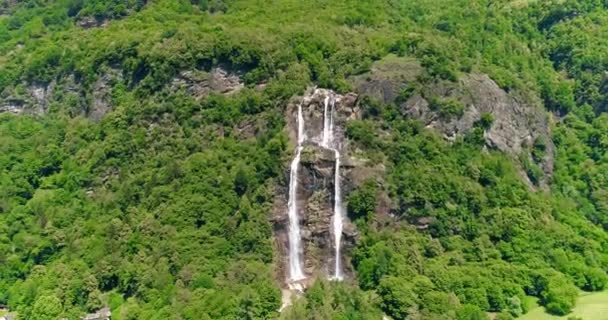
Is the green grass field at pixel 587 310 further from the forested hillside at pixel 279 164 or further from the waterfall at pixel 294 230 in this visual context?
the waterfall at pixel 294 230

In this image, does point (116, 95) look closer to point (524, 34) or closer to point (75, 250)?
point (75, 250)

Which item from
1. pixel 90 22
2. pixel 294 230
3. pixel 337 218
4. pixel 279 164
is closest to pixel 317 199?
pixel 337 218

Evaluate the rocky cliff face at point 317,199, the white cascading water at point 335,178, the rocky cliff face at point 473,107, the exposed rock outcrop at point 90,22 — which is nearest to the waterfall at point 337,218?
the white cascading water at point 335,178

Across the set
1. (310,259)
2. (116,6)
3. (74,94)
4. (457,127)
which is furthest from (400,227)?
(116,6)

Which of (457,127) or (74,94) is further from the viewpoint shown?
(74,94)

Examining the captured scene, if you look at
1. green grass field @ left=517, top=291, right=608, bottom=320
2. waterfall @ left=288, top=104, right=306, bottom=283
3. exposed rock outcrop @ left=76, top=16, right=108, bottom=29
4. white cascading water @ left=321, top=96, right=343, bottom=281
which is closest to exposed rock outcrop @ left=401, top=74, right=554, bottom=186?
white cascading water @ left=321, top=96, right=343, bottom=281
